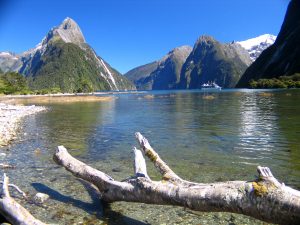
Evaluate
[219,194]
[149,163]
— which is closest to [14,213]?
[219,194]

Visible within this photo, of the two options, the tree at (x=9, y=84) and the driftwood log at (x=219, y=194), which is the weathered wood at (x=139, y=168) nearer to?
the driftwood log at (x=219, y=194)

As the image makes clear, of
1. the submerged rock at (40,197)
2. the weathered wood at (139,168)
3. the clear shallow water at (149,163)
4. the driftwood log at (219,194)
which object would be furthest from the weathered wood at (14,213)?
the weathered wood at (139,168)

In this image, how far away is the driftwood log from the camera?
6473mm

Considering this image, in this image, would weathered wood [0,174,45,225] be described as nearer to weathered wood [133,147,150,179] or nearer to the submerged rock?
the submerged rock

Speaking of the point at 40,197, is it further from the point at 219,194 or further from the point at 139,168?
the point at 219,194

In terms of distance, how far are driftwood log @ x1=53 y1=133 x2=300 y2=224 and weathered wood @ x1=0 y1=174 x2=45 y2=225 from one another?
9.04 feet

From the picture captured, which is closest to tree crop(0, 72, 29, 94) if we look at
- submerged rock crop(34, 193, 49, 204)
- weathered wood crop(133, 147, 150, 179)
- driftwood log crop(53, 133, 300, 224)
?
submerged rock crop(34, 193, 49, 204)

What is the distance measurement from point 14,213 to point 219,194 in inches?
213

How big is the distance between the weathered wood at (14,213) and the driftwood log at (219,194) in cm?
276

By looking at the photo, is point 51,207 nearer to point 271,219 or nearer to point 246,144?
point 271,219

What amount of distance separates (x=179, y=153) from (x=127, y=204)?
30.5 ft

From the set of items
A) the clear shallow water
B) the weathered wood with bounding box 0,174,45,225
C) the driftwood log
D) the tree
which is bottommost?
the clear shallow water

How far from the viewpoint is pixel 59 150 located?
535 inches

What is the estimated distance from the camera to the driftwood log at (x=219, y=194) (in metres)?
6.47
